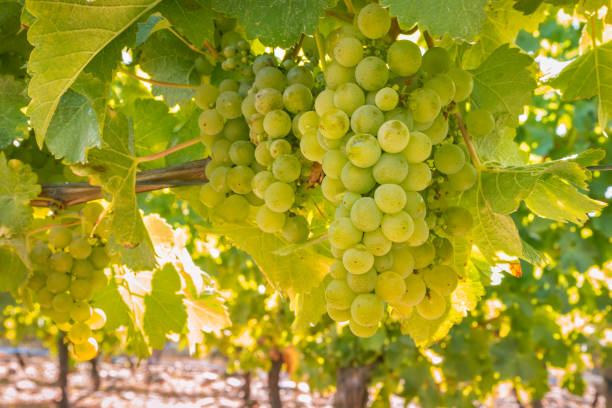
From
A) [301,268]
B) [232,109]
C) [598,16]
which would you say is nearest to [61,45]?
[232,109]

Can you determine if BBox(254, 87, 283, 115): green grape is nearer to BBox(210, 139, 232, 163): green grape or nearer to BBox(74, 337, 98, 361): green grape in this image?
BBox(210, 139, 232, 163): green grape

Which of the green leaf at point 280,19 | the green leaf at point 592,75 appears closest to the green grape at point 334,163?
the green leaf at point 280,19

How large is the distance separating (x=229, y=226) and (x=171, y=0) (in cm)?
42

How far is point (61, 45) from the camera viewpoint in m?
0.82

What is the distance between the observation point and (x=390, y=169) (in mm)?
665

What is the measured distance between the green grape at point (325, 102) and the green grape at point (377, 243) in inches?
7.6

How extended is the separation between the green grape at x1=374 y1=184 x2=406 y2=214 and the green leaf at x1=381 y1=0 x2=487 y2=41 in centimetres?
22

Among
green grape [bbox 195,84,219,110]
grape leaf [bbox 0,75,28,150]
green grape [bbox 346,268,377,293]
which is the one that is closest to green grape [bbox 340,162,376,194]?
green grape [bbox 346,268,377,293]

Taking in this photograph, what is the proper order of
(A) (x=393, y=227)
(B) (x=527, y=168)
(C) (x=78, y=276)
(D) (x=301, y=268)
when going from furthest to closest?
(C) (x=78, y=276) → (D) (x=301, y=268) → (B) (x=527, y=168) → (A) (x=393, y=227)

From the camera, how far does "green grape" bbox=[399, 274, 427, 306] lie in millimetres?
730

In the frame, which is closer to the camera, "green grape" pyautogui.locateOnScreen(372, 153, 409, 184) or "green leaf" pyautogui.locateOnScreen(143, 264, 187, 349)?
"green grape" pyautogui.locateOnScreen(372, 153, 409, 184)

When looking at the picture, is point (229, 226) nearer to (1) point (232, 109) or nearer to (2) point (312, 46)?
(1) point (232, 109)

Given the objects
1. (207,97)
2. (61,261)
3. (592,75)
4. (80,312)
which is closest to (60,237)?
(61,261)

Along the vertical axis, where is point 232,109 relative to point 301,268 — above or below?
above
